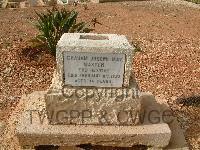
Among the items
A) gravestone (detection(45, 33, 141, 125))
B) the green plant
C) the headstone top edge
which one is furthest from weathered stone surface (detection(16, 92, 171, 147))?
the green plant

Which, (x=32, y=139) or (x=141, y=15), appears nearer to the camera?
(x=32, y=139)

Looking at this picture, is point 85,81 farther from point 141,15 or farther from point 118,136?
point 141,15

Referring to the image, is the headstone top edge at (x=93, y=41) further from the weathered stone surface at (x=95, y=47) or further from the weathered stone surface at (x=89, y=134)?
the weathered stone surface at (x=89, y=134)

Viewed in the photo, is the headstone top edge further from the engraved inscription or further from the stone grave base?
the stone grave base

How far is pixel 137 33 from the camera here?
28.6ft

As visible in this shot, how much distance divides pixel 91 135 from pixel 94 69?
0.77 meters

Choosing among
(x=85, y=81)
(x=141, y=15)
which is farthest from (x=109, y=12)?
(x=85, y=81)

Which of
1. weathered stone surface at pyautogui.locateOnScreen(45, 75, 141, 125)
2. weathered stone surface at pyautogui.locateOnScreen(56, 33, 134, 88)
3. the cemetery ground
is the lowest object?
the cemetery ground

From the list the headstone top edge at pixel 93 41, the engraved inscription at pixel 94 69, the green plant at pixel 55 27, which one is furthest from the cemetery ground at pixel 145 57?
the headstone top edge at pixel 93 41

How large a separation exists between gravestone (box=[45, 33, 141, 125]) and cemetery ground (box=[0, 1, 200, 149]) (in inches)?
31.9

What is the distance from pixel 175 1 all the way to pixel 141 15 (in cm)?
410

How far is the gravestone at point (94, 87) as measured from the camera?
13.4 feet

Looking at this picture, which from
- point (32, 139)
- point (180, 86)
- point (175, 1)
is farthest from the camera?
point (175, 1)

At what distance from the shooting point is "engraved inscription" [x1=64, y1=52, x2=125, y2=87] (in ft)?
13.4
